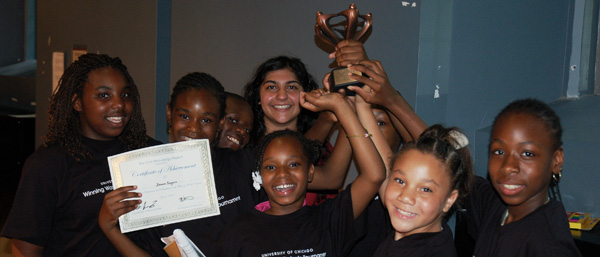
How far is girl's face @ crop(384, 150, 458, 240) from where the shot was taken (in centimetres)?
191

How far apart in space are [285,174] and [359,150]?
0.34 metres

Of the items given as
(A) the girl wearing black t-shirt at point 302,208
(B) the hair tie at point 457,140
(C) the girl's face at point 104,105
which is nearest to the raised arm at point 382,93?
(A) the girl wearing black t-shirt at point 302,208

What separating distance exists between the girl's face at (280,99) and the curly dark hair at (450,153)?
860 millimetres

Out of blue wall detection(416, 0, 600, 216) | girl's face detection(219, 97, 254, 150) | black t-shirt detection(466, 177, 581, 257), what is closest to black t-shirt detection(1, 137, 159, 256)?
girl's face detection(219, 97, 254, 150)

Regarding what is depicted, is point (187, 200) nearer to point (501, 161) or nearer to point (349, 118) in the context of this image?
point (349, 118)

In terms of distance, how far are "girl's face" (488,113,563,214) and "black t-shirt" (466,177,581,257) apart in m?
0.07

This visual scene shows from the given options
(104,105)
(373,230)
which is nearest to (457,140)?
(373,230)

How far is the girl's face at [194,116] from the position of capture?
244 cm

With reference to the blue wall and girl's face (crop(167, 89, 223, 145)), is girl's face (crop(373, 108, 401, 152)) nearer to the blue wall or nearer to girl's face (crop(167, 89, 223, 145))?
the blue wall

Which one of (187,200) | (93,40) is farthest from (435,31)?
(93,40)

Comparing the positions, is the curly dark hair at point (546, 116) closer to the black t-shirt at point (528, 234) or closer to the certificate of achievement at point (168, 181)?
the black t-shirt at point (528, 234)

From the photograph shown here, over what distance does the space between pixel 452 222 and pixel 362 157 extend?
120 cm

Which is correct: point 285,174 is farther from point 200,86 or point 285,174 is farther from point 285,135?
point 200,86

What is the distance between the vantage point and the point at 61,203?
7.16 ft
